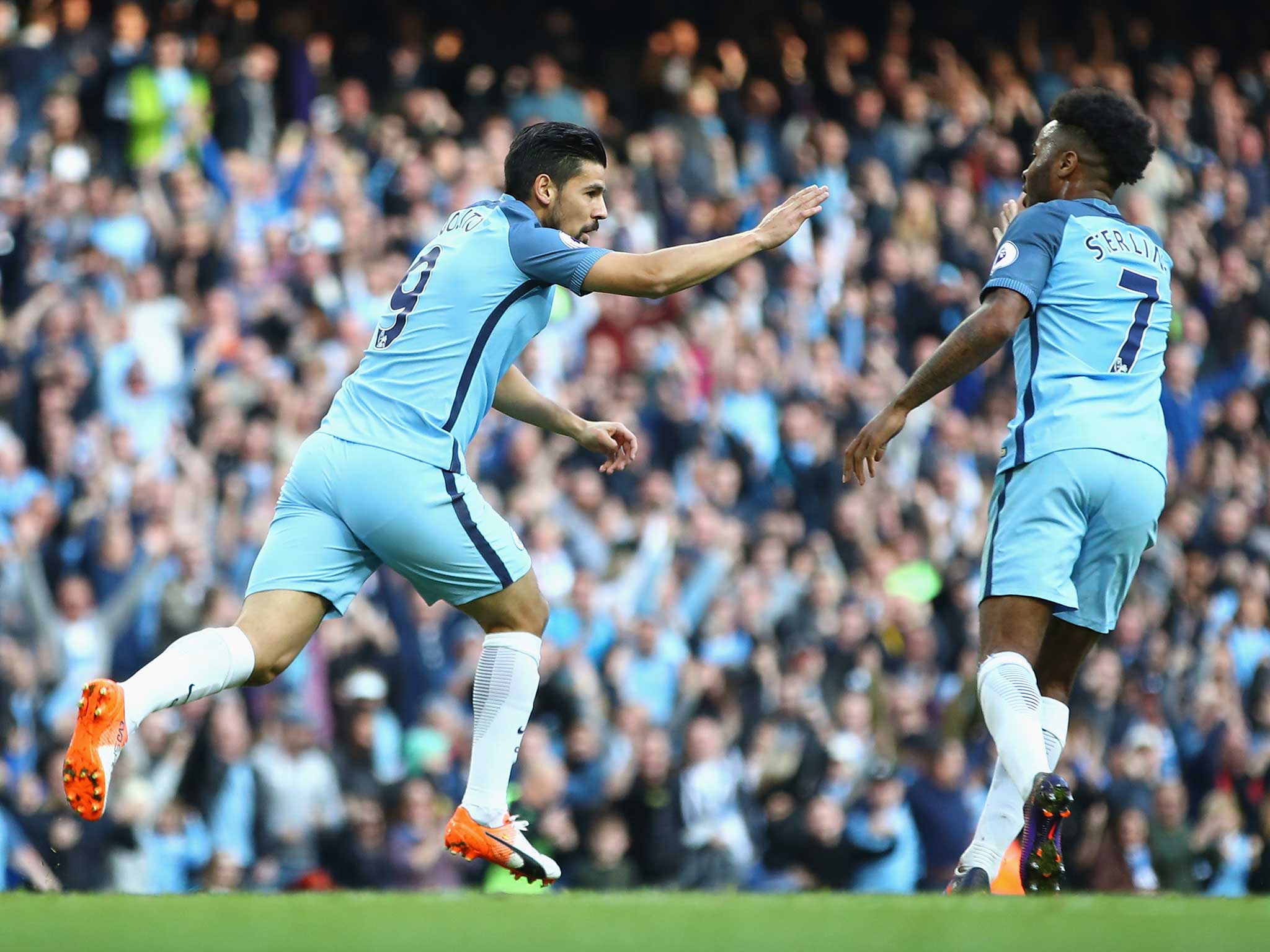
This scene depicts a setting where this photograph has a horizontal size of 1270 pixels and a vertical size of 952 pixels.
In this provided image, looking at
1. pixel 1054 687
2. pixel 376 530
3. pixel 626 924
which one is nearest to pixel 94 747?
pixel 376 530

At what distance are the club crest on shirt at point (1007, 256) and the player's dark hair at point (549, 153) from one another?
137cm

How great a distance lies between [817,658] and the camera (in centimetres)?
1161

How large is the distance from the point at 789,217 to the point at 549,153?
32.6 inches

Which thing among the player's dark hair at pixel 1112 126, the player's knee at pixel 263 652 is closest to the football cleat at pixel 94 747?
the player's knee at pixel 263 652

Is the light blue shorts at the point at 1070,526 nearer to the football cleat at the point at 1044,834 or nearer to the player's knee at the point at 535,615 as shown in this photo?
the football cleat at the point at 1044,834

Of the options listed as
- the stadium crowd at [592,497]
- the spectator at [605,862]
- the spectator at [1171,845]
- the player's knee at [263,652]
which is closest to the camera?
the player's knee at [263,652]

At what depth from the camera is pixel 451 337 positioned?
5785mm

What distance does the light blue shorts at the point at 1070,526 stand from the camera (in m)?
5.83

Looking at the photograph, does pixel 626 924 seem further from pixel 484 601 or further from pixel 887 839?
pixel 887 839

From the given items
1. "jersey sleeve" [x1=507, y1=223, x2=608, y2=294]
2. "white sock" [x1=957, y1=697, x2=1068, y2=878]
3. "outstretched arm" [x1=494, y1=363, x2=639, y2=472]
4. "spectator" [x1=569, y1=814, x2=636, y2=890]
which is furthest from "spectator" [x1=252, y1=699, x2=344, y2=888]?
"jersey sleeve" [x1=507, y1=223, x2=608, y2=294]

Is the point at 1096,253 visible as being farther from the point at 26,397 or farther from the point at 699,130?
the point at 699,130

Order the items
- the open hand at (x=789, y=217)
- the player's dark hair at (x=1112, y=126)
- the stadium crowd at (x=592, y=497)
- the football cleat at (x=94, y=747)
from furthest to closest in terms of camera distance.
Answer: the stadium crowd at (x=592, y=497)
the player's dark hair at (x=1112, y=126)
the open hand at (x=789, y=217)
the football cleat at (x=94, y=747)

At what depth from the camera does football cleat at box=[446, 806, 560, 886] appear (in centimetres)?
580

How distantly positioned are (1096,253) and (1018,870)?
2050 millimetres
